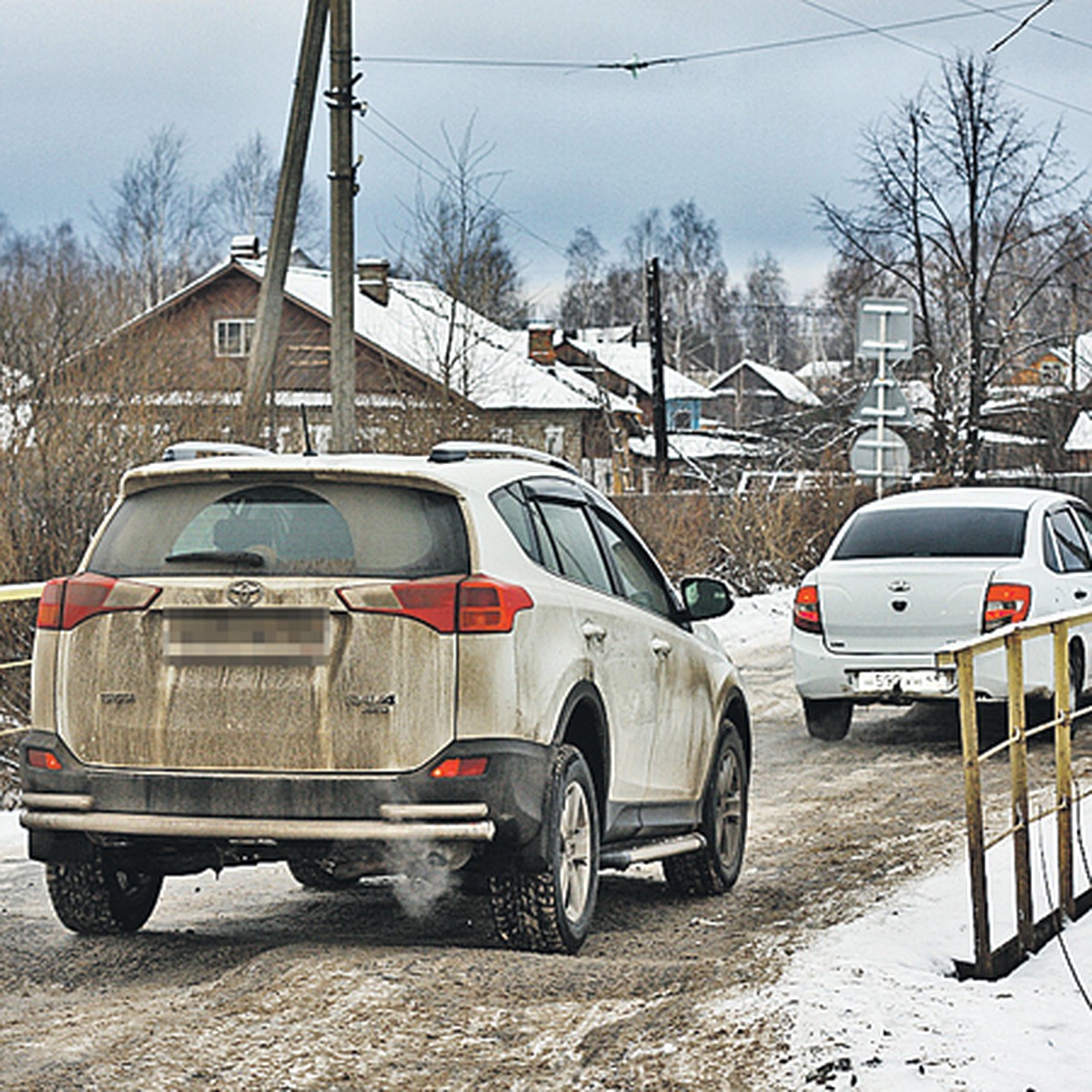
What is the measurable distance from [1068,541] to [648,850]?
277 inches

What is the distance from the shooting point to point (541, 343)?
199 ft

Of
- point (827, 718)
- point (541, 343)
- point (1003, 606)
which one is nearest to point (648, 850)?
point (1003, 606)

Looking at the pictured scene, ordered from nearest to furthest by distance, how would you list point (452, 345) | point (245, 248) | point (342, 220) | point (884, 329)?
point (342, 220), point (884, 329), point (452, 345), point (245, 248)

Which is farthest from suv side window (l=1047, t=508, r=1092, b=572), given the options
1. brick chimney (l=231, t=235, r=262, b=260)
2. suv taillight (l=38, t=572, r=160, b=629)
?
brick chimney (l=231, t=235, r=262, b=260)

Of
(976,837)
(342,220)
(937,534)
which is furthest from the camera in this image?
(342,220)

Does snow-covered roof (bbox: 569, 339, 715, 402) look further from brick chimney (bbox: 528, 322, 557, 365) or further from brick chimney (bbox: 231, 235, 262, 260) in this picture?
brick chimney (bbox: 231, 235, 262, 260)

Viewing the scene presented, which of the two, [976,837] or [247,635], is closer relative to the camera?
[976,837]

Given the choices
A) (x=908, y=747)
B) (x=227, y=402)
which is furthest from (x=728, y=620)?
(x=908, y=747)

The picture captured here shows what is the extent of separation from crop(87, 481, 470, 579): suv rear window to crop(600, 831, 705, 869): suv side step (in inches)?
56.5

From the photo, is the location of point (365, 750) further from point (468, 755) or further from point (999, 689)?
point (999, 689)

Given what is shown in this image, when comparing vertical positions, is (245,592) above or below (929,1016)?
above

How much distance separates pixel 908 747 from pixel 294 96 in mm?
8735

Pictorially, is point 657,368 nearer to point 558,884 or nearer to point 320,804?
point 558,884

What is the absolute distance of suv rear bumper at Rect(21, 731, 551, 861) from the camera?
5.37m
